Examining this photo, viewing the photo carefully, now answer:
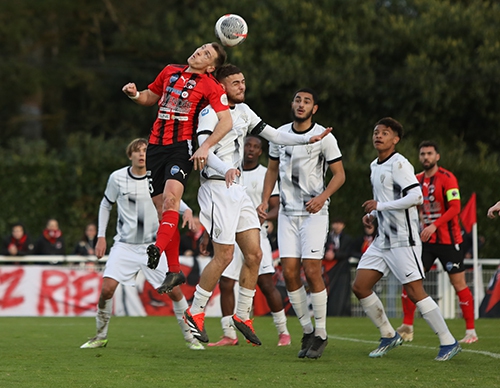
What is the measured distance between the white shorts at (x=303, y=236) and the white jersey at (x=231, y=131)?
1.09m

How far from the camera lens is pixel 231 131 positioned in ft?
28.2

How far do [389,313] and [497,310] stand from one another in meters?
2.05

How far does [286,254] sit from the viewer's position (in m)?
9.42

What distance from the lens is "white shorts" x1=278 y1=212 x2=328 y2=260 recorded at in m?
9.27

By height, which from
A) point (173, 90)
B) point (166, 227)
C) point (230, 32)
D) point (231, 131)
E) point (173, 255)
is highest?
point (230, 32)

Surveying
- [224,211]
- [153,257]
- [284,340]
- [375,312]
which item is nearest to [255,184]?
[284,340]

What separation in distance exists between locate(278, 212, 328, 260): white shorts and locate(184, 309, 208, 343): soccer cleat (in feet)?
5.20

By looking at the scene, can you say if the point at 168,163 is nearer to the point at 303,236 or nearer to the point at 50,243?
the point at 303,236

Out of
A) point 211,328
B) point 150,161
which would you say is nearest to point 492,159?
point 211,328

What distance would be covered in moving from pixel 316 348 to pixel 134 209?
2.96 meters

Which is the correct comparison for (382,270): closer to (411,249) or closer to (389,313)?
(411,249)

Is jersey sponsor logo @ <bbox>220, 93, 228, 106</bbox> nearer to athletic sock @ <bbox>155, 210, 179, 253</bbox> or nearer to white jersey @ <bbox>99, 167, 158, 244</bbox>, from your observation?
athletic sock @ <bbox>155, 210, 179, 253</bbox>

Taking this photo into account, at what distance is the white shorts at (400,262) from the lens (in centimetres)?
916

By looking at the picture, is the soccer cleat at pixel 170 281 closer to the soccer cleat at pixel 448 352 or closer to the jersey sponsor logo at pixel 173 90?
the jersey sponsor logo at pixel 173 90
